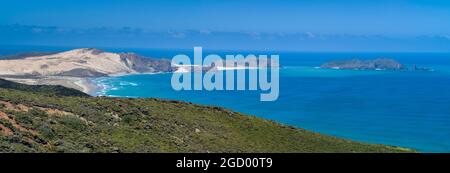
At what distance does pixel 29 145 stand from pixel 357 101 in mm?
146305

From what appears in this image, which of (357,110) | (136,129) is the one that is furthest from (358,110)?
(136,129)

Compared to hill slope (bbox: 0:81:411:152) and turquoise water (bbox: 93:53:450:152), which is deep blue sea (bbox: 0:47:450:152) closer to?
turquoise water (bbox: 93:53:450:152)

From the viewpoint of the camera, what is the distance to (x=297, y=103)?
156 metres

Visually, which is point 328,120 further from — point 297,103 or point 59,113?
point 59,113

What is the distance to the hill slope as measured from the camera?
28.5 metres

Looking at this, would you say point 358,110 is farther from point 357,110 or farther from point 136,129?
point 136,129

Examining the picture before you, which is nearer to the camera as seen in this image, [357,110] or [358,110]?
[357,110]

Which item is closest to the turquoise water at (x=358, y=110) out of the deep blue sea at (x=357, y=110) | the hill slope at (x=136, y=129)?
the deep blue sea at (x=357, y=110)

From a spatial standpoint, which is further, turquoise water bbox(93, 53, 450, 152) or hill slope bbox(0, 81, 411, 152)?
turquoise water bbox(93, 53, 450, 152)

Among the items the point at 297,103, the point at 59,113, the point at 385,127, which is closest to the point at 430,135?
the point at 385,127

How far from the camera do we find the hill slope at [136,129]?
2852 cm

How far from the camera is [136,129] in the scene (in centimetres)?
3631

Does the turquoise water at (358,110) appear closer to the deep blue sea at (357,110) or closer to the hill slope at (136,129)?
the deep blue sea at (357,110)

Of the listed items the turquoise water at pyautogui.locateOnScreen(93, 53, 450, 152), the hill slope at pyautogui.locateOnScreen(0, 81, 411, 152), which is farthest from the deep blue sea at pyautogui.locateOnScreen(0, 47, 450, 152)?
the hill slope at pyautogui.locateOnScreen(0, 81, 411, 152)
